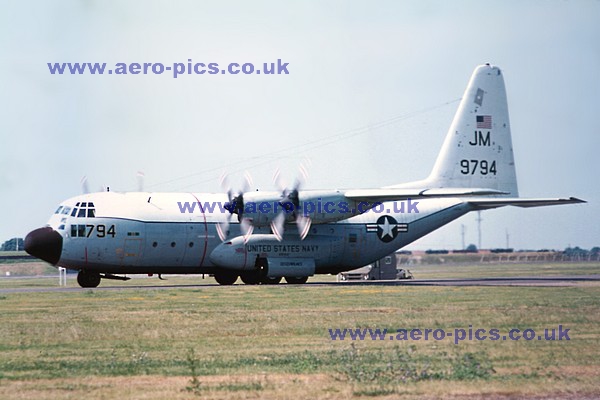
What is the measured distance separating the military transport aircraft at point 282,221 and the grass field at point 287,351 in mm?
9932

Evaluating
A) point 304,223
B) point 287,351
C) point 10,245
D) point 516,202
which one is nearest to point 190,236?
point 304,223

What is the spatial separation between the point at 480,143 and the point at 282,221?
1410cm

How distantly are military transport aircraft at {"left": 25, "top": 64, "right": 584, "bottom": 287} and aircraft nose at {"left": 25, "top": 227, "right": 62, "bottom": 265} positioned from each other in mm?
47

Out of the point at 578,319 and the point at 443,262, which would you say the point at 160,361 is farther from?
the point at 443,262

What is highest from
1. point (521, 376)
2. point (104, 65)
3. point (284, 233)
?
point (104, 65)

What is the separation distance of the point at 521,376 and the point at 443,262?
276 feet

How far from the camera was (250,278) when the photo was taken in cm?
4738

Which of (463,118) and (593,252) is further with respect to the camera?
(593,252)

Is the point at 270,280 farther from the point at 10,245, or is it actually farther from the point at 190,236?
the point at 10,245

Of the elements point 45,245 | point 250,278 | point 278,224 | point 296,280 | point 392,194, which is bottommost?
point 296,280

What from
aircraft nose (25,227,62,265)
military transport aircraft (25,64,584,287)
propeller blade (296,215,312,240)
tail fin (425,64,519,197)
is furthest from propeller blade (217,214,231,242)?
tail fin (425,64,519,197)

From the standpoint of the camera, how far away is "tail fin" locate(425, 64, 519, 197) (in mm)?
51812

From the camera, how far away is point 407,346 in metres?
20.2

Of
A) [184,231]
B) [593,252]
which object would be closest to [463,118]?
[184,231]
